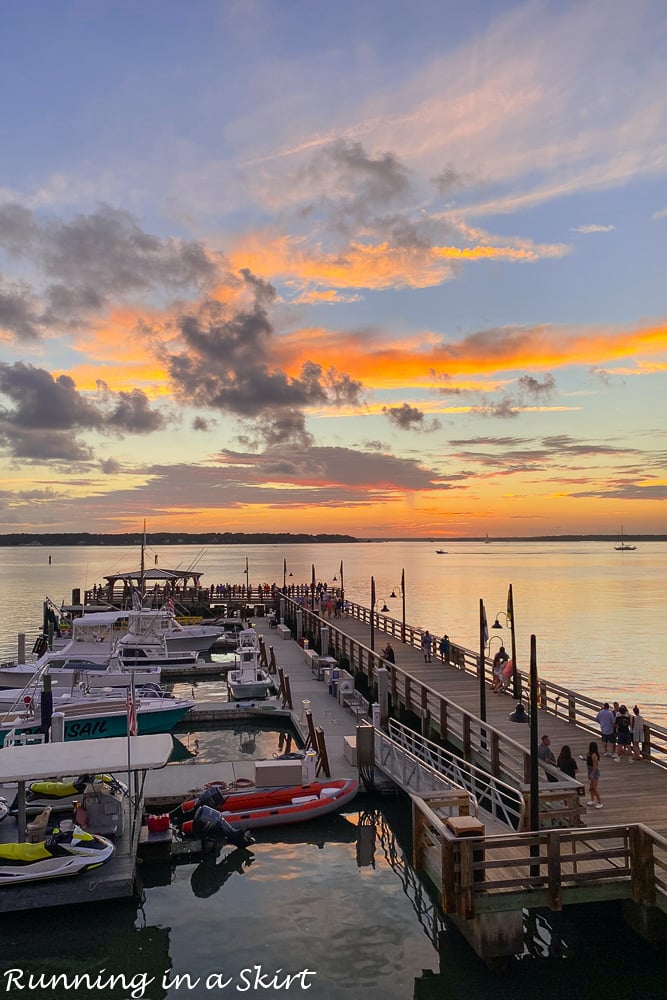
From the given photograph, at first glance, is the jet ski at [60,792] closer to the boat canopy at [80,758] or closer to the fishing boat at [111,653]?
the boat canopy at [80,758]

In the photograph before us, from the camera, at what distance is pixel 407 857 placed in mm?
16297

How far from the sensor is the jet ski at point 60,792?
16.2m

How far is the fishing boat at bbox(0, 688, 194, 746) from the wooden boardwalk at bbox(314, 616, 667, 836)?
9.69 meters

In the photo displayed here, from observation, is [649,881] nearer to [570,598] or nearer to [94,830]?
[94,830]

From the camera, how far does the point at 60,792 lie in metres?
17.0

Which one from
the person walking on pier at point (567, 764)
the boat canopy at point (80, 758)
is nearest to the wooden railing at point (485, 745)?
the person walking on pier at point (567, 764)

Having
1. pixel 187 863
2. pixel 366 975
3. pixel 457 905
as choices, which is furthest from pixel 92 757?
pixel 457 905

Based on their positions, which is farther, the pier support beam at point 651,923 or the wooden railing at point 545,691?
the wooden railing at point 545,691

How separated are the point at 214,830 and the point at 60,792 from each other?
3955 mm

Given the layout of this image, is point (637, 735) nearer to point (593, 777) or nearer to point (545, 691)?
point (593, 777)

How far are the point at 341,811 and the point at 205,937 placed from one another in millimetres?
6133

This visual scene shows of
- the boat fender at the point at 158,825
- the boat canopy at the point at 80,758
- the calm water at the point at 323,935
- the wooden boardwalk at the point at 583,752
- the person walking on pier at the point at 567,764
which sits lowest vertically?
the calm water at the point at 323,935

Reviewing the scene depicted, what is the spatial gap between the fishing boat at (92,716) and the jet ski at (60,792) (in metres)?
3.89

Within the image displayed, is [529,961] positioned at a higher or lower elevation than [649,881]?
lower
